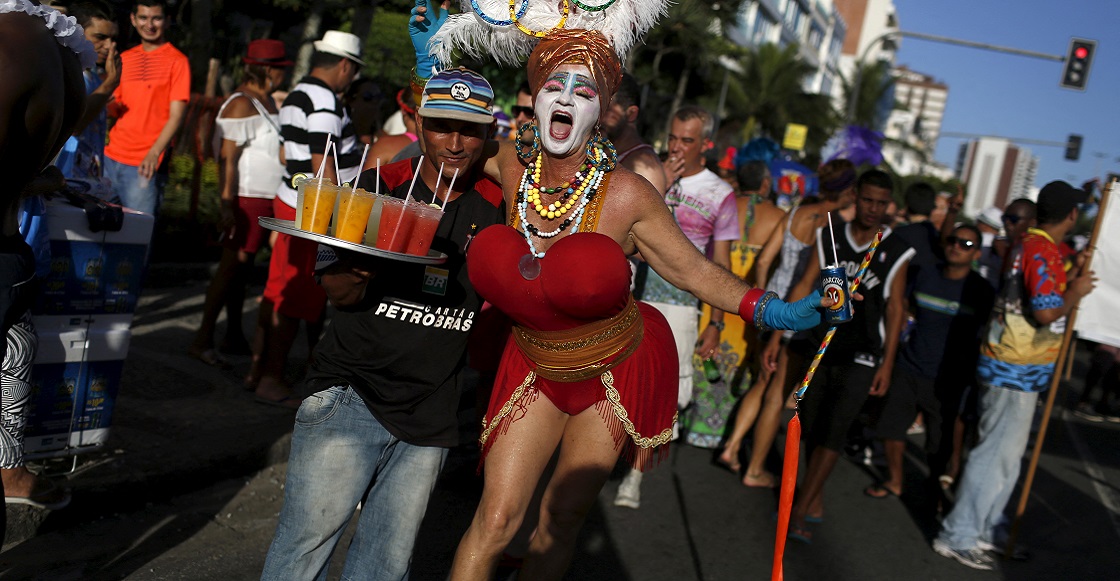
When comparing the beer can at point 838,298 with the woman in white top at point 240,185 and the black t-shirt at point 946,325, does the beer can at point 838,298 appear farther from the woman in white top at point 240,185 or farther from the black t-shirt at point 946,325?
the woman in white top at point 240,185

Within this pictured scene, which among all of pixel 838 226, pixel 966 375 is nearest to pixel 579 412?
pixel 838 226

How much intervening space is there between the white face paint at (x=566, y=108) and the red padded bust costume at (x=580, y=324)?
0.28m

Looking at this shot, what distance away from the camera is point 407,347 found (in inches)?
116

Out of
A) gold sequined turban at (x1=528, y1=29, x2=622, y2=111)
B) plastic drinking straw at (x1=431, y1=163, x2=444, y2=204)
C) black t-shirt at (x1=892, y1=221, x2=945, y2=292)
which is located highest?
gold sequined turban at (x1=528, y1=29, x2=622, y2=111)

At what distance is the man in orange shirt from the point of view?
6125 millimetres

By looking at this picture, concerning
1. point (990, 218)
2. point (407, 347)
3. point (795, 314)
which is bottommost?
point (407, 347)

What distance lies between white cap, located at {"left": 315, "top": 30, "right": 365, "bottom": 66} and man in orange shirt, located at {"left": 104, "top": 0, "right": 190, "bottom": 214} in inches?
40.1

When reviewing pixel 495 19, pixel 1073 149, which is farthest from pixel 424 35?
pixel 1073 149

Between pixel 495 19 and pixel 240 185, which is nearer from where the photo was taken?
Answer: pixel 495 19

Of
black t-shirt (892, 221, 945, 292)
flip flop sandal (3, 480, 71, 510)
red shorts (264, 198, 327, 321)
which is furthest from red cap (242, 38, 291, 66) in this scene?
black t-shirt (892, 221, 945, 292)

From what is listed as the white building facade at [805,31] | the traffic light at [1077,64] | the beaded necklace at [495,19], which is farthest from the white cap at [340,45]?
the white building facade at [805,31]

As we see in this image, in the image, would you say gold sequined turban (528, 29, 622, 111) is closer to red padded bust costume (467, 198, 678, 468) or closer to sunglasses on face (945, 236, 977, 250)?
red padded bust costume (467, 198, 678, 468)

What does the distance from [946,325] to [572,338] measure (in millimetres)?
4240

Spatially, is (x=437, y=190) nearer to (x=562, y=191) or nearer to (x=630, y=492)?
(x=562, y=191)
